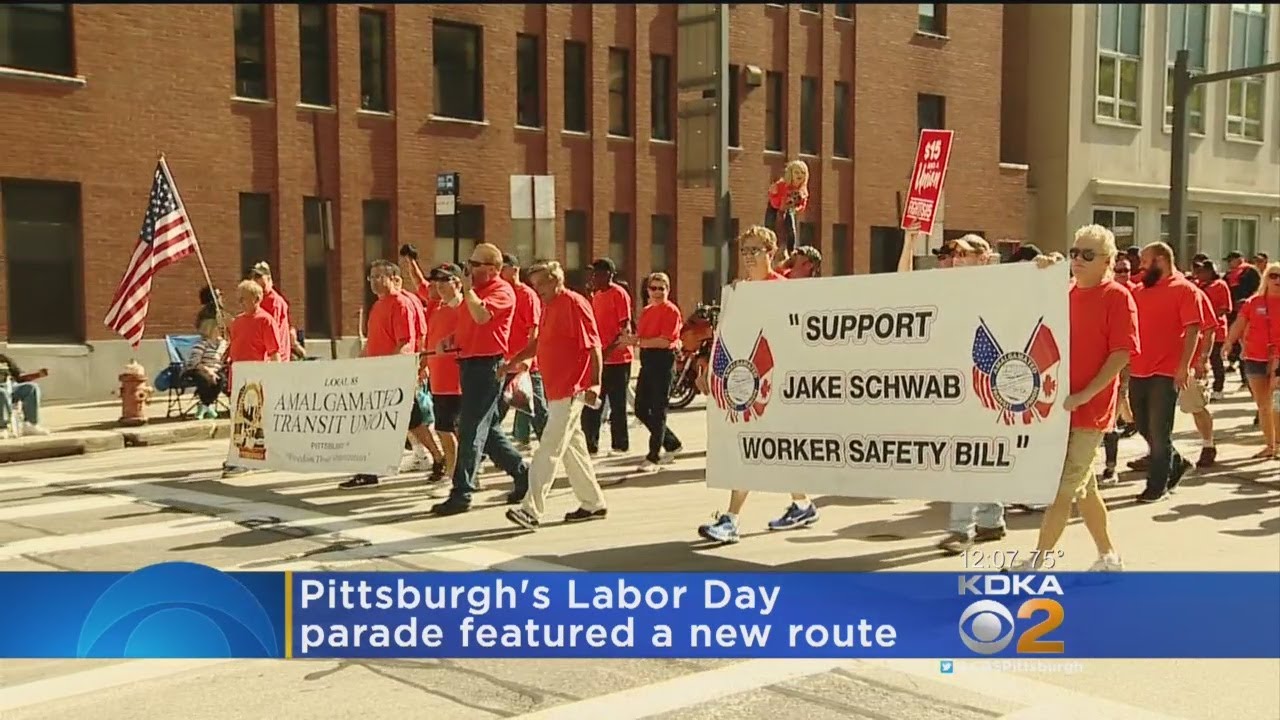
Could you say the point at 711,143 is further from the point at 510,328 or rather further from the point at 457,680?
the point at 457,680

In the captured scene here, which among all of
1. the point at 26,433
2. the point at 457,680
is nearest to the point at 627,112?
the point at 26,433

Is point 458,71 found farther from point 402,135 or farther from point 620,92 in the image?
point 620,92

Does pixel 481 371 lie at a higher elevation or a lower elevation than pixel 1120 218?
lower

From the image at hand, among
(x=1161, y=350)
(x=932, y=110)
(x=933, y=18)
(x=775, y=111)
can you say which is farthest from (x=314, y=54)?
(x=933, y=18)

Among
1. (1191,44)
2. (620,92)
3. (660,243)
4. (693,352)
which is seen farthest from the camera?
(1191,44)

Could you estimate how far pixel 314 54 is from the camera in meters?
Answer: 22.2

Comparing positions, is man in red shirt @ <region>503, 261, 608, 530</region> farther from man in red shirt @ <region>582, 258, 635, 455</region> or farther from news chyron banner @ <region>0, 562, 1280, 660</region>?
news chyron banner @ <region>0, 562, 1280, 660</region>

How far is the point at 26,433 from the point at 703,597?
12025mm

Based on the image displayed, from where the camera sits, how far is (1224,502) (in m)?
Answer: 9.39

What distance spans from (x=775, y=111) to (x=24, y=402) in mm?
19558

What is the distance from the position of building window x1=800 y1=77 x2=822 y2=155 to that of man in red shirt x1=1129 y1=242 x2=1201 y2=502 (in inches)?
833

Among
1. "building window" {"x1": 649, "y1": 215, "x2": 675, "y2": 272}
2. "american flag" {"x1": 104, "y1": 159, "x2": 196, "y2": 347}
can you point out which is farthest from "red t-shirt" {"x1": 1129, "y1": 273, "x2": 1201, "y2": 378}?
"building window" {"x1": 649, "y1": 215, "x2": 675, "y2": 272}

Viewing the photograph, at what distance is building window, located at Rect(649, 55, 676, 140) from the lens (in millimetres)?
27172

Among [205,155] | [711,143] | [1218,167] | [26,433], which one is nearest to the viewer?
[26,433]
